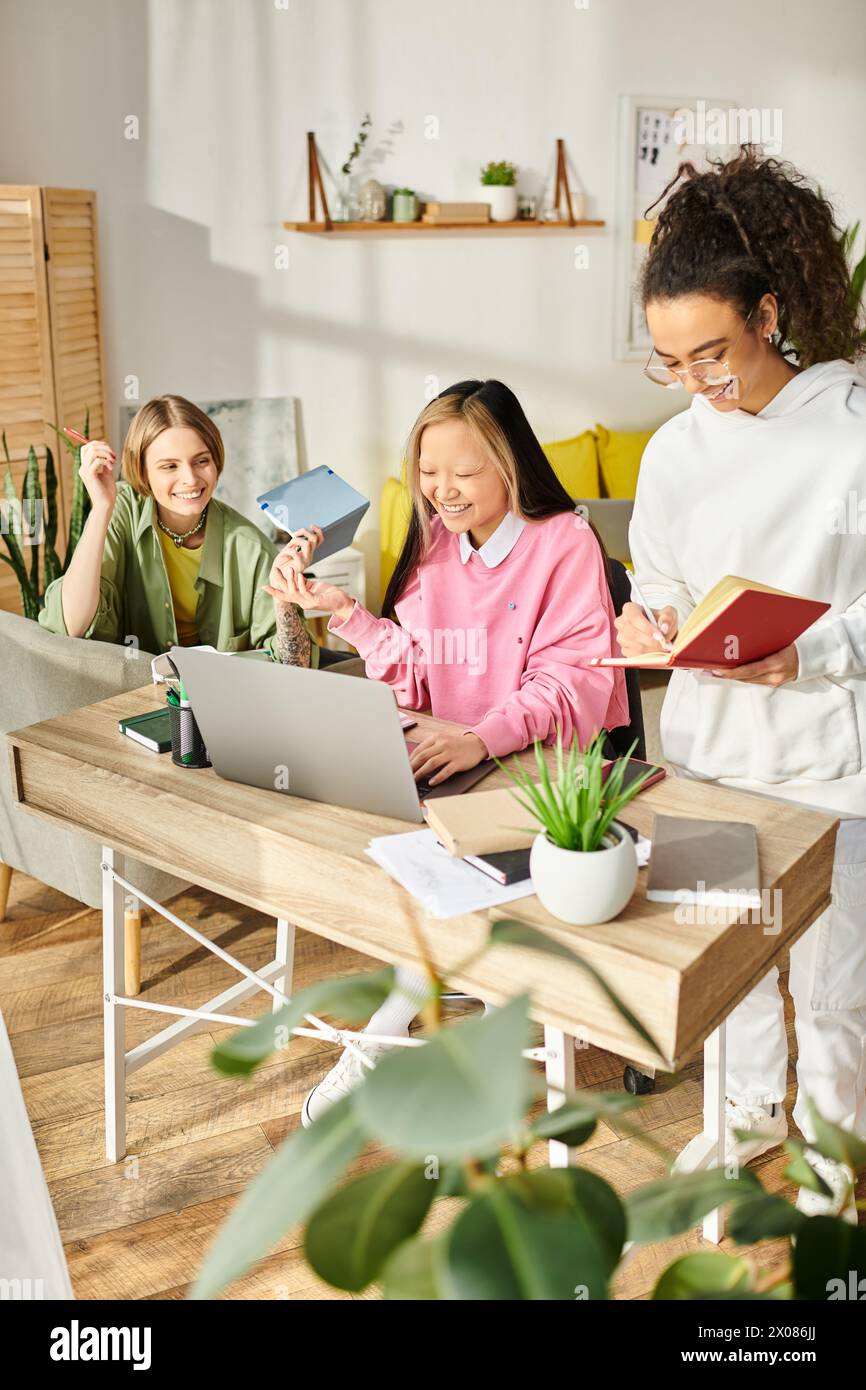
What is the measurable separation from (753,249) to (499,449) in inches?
18.6

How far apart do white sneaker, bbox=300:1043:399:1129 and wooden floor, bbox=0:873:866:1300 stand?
4.3 inches

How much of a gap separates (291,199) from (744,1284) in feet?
14.2

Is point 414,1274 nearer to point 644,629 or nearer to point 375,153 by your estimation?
point 644,629

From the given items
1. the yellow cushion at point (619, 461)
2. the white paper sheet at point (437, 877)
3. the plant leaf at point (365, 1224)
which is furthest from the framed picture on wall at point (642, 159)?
the plant leaf at point (365, 1224)

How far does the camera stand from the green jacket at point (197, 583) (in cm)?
Answer: 259

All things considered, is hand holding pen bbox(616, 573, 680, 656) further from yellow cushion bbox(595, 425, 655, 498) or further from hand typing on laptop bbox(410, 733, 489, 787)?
yellow cushion bbox(595, 425, 655, 498)

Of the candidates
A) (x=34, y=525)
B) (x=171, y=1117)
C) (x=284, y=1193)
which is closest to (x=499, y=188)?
(x=34, y=525)

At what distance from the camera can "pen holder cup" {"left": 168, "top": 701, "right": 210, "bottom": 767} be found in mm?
1779

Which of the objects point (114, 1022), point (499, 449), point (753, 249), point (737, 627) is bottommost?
point (114, 1022)

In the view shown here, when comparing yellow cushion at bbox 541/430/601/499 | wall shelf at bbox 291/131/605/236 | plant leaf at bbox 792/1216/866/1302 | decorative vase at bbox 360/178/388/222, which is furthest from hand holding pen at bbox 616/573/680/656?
yellow cushion at bbox 541/430/601/499

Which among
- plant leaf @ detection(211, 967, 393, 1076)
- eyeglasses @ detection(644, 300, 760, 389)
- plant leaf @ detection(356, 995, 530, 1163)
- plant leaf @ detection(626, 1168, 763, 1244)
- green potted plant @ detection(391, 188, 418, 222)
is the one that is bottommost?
plant leaf @ detection(626, 1168, 763, 1244)

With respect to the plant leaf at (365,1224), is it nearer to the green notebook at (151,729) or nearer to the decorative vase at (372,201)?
the green notebook at (151,729)

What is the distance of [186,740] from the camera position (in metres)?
1.79
